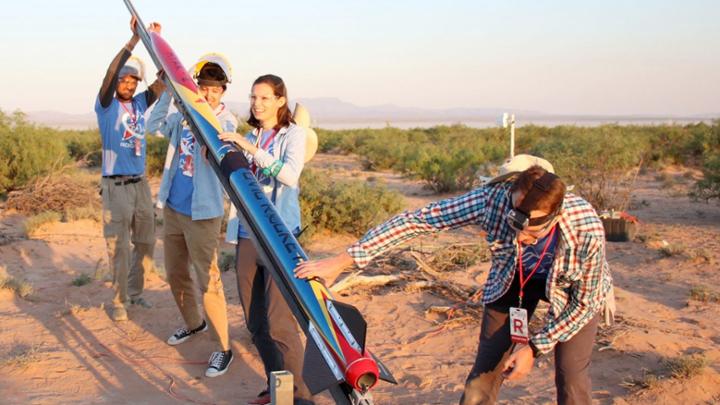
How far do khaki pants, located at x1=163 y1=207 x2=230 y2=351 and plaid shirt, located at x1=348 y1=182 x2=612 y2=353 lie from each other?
200cm

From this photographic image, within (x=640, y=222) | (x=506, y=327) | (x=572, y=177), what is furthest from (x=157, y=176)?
(x=506, y=327)

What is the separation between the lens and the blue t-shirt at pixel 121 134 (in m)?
5.80

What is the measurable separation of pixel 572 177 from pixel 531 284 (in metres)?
9.79

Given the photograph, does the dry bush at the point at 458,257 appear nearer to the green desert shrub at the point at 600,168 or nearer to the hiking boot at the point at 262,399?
the hiking boot at the point at 262,399

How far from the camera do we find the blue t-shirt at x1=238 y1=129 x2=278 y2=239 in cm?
403

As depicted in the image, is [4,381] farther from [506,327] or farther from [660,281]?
[660,281]

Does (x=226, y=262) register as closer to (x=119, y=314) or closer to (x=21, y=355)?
(x=119, y=314)

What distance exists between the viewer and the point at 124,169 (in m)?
5.87

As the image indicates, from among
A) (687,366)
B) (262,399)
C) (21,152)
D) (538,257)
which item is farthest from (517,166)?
(21,152)

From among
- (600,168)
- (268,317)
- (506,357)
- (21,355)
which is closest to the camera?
(506,357)

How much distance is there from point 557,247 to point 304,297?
114 centimetres

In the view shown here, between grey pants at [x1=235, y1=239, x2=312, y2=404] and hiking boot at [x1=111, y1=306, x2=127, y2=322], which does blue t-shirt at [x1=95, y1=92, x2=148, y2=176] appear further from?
grey pants at [x1=235, y1=239, x2=312, y2=404]

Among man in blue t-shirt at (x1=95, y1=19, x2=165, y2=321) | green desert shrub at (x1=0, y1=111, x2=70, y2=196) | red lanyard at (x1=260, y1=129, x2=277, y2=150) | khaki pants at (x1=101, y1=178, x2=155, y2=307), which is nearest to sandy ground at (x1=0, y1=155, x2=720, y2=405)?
khaki pants at (x1=101, y1=178, x2=155, y2=307)

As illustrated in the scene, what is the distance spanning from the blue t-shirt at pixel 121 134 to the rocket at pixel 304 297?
172 cm
